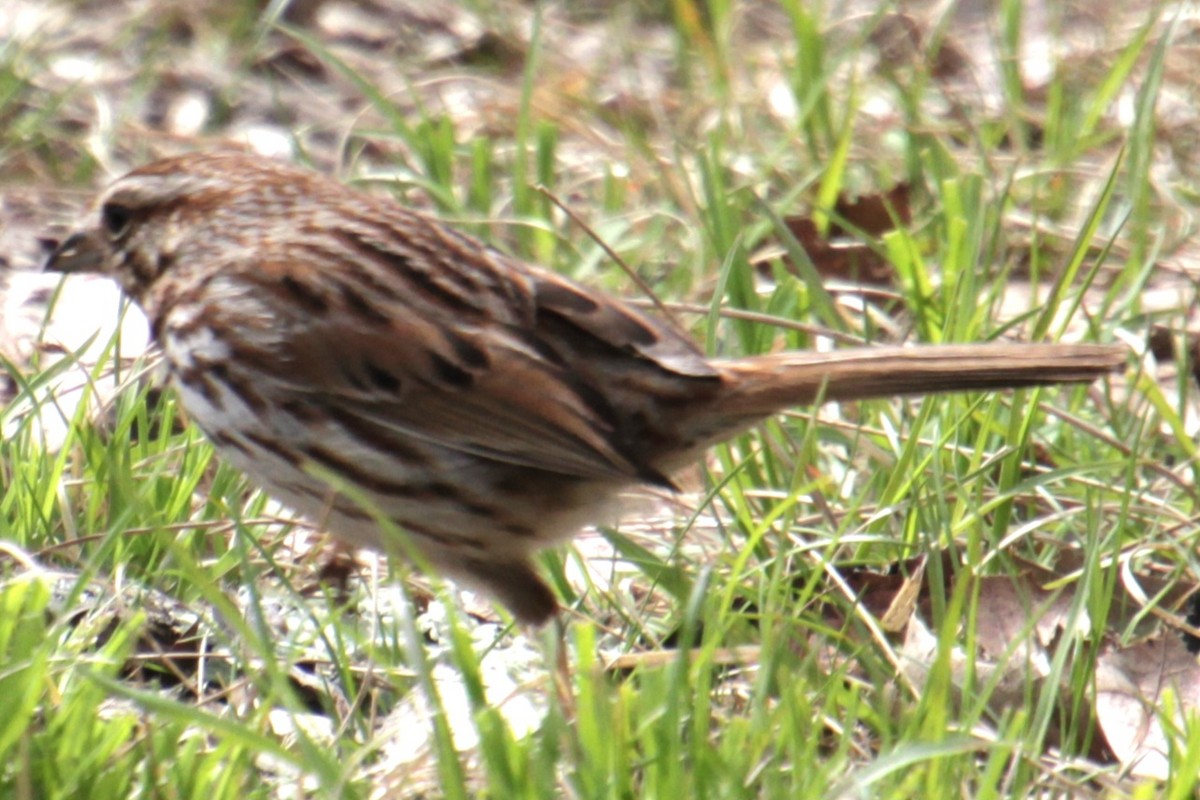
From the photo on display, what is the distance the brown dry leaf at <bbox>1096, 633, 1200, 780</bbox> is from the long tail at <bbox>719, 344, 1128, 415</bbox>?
1.55 feet

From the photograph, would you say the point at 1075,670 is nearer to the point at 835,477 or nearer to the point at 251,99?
the point at 835,477

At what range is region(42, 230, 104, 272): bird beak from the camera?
3873 mm

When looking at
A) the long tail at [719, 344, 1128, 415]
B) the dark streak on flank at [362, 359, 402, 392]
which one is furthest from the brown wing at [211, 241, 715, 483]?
the long tail at [719, 344, 1128, 415]

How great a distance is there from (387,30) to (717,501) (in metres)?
3.45

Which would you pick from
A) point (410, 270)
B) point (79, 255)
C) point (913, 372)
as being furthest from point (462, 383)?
point (79, 255)

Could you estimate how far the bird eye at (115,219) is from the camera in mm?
3826

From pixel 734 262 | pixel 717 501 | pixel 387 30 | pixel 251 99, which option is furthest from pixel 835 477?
pixel 387 30

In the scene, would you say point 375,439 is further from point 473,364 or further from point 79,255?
point 79,255

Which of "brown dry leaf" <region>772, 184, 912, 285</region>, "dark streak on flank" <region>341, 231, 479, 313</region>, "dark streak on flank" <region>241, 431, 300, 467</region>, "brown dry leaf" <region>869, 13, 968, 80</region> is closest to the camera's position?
"dark streak on flank" <region>241, 431, 300, 467</region>

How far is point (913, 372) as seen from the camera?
3.45m

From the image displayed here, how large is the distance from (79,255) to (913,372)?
5.22 feet

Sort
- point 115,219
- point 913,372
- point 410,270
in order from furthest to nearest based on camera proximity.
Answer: point 115,219 → point 410,270 → point 913,372

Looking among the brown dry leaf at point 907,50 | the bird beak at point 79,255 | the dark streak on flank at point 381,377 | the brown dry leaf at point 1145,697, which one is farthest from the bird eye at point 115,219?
the brown dry leaf at point 907,50

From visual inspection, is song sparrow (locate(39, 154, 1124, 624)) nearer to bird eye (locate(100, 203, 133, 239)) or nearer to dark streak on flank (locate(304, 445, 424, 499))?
dark streak on flank (locate(304, 445, 424, 499))
